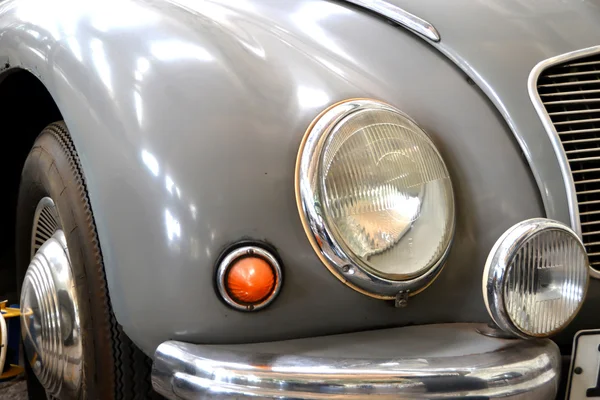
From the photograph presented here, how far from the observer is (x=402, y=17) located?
1.42 metres

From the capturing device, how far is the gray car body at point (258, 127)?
42.9 inches

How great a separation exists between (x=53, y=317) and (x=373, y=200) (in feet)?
2.51

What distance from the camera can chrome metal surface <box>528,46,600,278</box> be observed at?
1.28 m

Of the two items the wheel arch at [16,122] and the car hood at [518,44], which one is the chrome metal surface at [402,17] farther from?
the wheel arch at [16,122]

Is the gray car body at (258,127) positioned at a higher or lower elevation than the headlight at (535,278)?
higher

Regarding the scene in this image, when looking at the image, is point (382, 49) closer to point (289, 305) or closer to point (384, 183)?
point (384, 183)

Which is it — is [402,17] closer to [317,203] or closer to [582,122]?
[582,122]

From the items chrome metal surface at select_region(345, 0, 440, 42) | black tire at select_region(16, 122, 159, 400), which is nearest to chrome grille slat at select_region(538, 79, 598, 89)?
chrome metal surface at select_region(345, 0, 440, 42)

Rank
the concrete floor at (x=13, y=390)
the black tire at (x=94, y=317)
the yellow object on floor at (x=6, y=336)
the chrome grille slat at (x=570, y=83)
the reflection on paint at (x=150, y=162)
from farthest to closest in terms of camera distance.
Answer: the concrete floor at (x=13, y=390) → the yellow object on floor at (x=6, y=336) → the chrome grille slat at (x=570, y=83) → the black tire at (x=94, y=317) → the reflection on paint at (x=150, y=162)

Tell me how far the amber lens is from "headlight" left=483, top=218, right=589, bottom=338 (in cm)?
33

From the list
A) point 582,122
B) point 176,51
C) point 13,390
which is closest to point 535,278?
point 582,122

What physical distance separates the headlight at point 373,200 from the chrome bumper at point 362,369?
4.4 inches

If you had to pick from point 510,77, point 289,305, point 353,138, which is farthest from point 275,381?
point 510,77

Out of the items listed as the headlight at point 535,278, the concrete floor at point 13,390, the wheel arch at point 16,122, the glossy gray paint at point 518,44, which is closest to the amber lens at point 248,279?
the headlight at point 535,278
